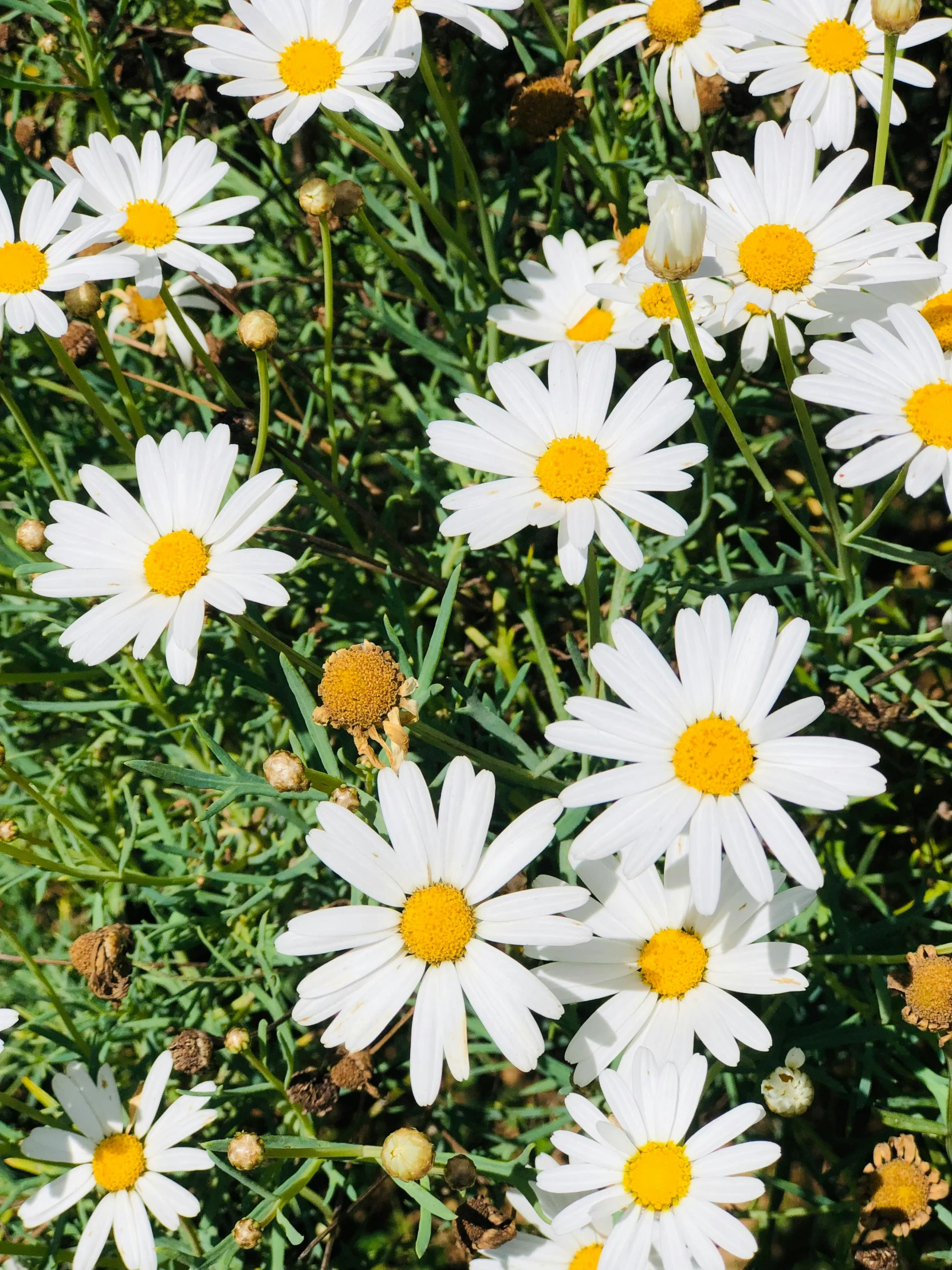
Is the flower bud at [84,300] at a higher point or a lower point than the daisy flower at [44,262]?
lower

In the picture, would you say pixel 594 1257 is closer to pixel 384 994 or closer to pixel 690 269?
pixel 384 994

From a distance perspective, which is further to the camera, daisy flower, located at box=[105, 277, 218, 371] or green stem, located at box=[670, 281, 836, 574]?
daisy flower, located at box=[105, 277, 218, 371]

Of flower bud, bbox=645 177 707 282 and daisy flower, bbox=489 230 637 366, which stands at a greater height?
daisy flower, bbox=489 230 637 366

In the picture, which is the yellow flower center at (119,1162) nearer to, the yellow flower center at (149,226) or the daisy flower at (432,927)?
the daisy flower at (432,927)

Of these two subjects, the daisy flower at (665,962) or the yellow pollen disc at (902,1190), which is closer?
the daisy flower at (665,962)

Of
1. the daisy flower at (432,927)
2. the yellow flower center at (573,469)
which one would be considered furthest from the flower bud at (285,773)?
the yellow flower center at (573,469)

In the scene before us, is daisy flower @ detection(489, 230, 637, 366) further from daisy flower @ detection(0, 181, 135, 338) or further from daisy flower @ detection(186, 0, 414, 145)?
daisy flower @ detection(0, 181, 135, 338)

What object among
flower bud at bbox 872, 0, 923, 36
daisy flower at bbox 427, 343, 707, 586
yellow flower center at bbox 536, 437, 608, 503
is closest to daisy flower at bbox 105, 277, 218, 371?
daisy flower at bbox 427, 343, 707, 586
